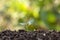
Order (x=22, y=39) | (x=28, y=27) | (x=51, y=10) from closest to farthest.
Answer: (x=51, y=10) → (x=22, y=39) → (x=28, y=27)

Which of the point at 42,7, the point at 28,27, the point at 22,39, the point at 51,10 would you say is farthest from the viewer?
the point at 28,27

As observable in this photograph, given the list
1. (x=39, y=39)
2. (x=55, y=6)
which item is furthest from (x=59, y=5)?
(x=39, y=39)

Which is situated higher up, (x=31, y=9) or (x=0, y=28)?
(x=0, y=28)

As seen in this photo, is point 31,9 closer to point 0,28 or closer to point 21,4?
point 21,4

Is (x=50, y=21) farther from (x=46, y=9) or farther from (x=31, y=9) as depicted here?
(x=31, y=9)

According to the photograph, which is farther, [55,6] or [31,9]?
[31,9]

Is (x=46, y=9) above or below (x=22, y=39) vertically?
below

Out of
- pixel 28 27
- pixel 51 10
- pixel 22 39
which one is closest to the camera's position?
pixel 51 10

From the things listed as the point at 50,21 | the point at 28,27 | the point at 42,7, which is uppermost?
the point at 28,27

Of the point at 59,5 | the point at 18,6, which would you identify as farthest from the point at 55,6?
the point at 18,6
